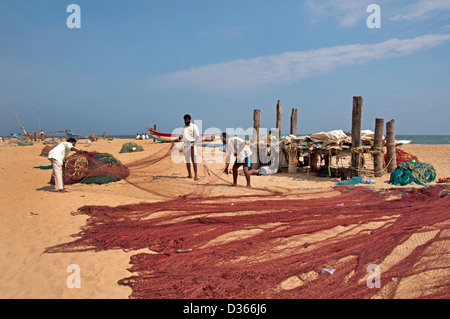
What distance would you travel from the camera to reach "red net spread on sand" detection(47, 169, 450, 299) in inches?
111

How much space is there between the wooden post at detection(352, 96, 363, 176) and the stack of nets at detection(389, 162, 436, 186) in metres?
1.13

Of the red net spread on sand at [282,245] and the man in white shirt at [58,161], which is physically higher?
the man in white shirt at [58,161]

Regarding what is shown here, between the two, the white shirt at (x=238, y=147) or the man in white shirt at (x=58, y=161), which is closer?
the man in white shirt at (x=58, y=161)

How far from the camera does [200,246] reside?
389 centimetres

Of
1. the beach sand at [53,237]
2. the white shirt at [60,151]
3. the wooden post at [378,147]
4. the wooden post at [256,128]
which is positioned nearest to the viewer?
the beach sand at [53,237]

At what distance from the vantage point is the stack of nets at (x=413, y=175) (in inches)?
320

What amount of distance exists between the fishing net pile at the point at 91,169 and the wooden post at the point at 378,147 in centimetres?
843

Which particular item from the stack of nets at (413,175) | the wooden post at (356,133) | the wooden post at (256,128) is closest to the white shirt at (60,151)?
the wooden post at (256,128)

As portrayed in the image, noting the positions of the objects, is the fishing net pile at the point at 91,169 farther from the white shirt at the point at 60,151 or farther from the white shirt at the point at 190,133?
the white shirt at the point at 190,133

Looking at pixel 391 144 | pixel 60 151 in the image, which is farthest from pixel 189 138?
pixel 391 144

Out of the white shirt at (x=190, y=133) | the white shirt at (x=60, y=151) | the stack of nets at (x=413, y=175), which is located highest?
the white shirt at (x=190, y=133)

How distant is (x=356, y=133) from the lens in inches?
360

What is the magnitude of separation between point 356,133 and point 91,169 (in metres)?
8.61
